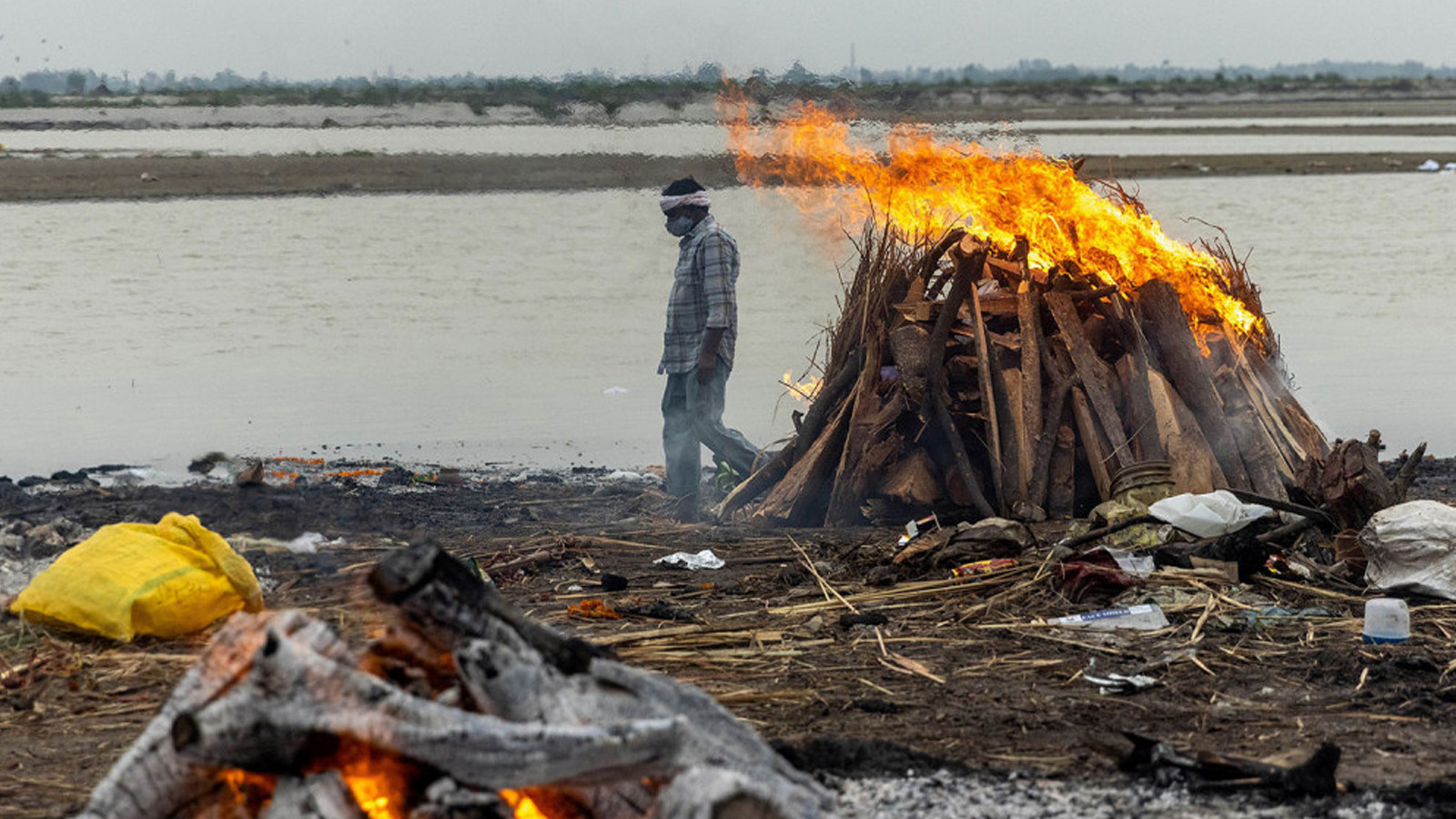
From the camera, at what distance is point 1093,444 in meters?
9.04

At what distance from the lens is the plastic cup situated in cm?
629

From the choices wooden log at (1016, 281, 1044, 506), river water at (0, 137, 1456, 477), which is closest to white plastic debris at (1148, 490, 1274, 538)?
wooden log at (1016, 281, 1044, 506)

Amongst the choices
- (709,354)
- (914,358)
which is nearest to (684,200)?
(709,354)

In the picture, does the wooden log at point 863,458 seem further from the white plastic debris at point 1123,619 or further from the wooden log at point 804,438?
the white plastic debris at point 1123,619

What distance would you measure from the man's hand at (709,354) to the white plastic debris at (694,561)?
2.28 m

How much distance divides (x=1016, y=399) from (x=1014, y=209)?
1398mm

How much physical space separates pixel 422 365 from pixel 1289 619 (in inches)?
447

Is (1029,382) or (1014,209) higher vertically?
(1014,209)

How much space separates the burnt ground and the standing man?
4.74 ft

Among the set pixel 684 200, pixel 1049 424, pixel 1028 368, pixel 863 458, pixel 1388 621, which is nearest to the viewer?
pixel 1388 621

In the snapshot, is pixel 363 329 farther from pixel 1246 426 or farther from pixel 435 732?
pixel 435 732

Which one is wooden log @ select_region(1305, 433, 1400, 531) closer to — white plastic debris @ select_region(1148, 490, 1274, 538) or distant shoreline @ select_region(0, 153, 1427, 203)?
white plastic debris @ select_region(1148, 490, 1274, 538)

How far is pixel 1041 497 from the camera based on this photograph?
8961mm

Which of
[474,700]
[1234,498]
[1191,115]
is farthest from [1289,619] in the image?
[1191,115]
